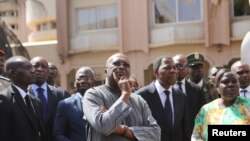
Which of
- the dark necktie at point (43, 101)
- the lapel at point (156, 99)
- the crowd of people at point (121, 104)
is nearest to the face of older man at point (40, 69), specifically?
the crowd of people at point (121, 104)

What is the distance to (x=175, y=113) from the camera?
19.9ft

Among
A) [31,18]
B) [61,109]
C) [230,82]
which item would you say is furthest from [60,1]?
[230,82]

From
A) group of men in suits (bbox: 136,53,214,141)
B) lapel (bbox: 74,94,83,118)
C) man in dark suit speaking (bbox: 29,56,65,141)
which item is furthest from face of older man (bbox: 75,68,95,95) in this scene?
group of men in suits (bbox: 136,53,214,141)

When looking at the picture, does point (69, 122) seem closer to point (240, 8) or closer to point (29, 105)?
point (29, 105)

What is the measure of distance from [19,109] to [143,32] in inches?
688

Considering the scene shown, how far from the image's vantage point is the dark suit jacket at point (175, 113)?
598 cm

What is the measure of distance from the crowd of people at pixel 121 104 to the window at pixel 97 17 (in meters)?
16.5

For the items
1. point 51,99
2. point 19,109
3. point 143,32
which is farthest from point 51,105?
point 143,32

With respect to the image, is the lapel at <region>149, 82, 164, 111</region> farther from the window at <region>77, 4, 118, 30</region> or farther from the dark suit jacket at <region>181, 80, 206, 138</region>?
the window at <region>77, 4, 118, 30</region>

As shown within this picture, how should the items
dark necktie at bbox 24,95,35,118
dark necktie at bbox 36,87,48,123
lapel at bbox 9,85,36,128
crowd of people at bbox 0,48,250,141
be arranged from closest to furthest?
crowd of people at bbox 0,48,250,141 < lapel at bbox 9,85,36,128 < dark necktie at bbox 24,95,35,118 < dark necktie at bbox 36,87,48,123

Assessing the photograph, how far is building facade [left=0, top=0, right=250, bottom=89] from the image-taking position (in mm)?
Answer: 20969

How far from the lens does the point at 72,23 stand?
2467 cm

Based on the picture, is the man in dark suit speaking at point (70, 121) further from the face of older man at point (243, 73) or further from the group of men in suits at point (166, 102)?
the face of older man at point (243, 73)

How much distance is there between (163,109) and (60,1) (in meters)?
19.1
